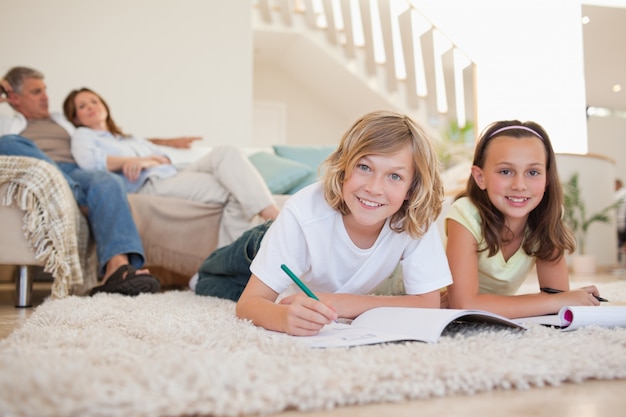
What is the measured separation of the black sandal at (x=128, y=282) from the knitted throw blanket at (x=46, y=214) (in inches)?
3.8

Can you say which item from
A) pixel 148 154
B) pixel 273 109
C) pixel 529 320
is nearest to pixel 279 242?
pixel 529 320

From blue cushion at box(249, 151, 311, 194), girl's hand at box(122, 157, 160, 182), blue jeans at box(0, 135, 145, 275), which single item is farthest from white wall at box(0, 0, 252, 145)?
blue jeans at box(0, 135, 145, 275)

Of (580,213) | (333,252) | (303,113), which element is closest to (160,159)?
(333,252)

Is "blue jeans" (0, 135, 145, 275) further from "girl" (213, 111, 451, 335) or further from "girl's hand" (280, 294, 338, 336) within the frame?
"girl's hand" (280, 294, 338, 336)

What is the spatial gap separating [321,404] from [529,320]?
0.69 m

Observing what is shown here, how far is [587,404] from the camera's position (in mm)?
690

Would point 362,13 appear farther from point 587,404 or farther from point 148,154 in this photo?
point 587,404

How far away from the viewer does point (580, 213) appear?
13.3 ft

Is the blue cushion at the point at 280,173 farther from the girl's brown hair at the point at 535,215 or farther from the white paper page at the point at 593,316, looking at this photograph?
the white paper page at the point at 593,316

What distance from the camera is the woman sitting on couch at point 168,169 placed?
2154 millimetres

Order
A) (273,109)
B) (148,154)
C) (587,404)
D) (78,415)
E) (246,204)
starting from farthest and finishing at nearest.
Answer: (273,109)
(148,154)
(246,204)
(587,404)
(78,415)

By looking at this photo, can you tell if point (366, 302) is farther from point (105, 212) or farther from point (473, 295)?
point (105, 212)

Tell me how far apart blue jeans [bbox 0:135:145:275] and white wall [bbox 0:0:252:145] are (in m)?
2.16

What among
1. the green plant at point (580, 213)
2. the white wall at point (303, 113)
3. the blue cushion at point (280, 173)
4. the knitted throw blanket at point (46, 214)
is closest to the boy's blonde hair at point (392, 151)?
the knitted throw blanket at point (46, 214)
